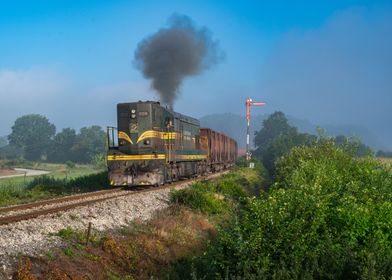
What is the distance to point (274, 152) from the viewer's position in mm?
91875

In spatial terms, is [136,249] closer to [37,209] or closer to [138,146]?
[37,209]

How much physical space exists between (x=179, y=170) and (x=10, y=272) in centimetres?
1993

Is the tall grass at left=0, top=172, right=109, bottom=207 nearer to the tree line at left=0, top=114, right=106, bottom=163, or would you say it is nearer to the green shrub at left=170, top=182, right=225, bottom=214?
the green shrub at left=170, top=182, right=225, bottom=214

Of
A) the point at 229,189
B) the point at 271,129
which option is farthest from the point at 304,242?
the point at 271,129

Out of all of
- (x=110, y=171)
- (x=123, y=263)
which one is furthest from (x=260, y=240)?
(x=110, y=171)

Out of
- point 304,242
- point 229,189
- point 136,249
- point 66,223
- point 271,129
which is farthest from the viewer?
point 271,129

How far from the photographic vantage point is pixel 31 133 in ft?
583

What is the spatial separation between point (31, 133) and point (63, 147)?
29201mm

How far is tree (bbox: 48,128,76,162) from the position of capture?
6004 inches

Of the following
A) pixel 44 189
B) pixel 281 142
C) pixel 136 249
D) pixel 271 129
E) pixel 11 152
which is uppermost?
pixel 271 129

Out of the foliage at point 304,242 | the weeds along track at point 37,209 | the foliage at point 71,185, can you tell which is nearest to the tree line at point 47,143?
the foliage at point 71,185

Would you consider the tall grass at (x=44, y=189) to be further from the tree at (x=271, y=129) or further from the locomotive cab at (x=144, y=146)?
the tree at (x=271, y=129)

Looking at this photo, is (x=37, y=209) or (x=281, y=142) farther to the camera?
(x=281, y=142)

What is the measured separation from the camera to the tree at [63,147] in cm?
15250
